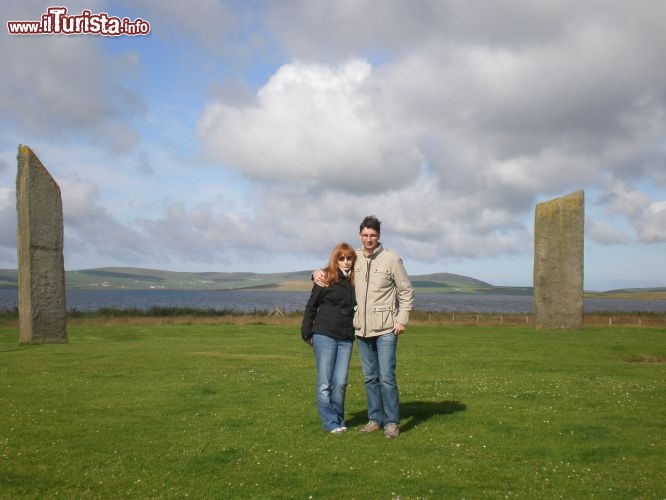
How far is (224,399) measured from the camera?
12047 millimetres

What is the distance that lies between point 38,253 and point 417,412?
1703 cm

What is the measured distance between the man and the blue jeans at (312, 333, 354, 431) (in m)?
0.28

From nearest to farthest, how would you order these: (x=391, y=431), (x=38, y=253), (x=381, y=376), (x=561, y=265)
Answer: (x=391, y=431) < (x=381, y=376) < (x=38, y=253) < (x=561, y=265)

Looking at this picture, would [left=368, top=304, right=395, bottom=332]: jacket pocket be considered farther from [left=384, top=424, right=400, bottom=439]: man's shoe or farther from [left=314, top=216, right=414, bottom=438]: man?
[left=384, top=424, right=400, bottom=439]: man's shoe

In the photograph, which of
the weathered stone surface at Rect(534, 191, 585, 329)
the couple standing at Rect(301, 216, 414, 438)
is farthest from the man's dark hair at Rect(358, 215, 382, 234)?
the weathered stone surface at Rect(534, 191, 585, 329)

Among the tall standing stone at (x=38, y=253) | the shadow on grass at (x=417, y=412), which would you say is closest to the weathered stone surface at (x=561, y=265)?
the shadow on grass at (x=417, y=412)

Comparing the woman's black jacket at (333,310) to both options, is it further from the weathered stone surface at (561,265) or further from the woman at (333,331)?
the weathered stone surface at (561,265)

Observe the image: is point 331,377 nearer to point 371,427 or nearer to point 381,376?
point 381,376

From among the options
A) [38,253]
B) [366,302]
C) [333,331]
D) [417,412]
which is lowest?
[417,412]

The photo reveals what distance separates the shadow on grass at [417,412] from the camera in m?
10.1

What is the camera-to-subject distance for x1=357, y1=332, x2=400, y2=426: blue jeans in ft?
29.8

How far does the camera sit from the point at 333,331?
9312mm

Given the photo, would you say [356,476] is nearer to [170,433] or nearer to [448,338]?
[170,433]

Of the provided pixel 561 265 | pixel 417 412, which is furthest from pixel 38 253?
pixel 561 265
